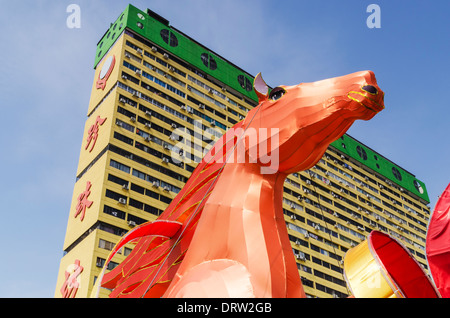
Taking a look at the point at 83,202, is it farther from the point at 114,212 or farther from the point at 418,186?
the point at 418,186

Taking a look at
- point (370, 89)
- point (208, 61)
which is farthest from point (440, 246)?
point (208, 61)

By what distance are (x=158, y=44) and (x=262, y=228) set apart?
36442mm

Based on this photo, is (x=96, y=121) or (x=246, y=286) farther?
(x=96, y=121)

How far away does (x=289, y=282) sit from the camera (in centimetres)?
469

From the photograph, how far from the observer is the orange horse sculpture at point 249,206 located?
461 cm

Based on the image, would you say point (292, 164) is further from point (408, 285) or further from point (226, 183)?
point (408, 285)

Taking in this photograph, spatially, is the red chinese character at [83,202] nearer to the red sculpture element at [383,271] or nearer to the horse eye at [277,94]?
the red sculpture element at [383,271]

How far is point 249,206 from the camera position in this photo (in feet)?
16.9

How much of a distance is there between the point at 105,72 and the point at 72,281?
17.3 meters

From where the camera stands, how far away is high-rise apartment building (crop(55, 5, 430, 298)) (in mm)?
29656

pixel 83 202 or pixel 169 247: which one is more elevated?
pixel 83 202

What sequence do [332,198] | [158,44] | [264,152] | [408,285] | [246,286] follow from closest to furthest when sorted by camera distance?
[246,286], [264,152], [408,285], [158,44], [332,198]

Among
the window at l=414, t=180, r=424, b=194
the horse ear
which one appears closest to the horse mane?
the horse ear
